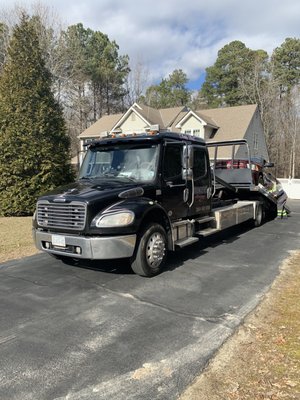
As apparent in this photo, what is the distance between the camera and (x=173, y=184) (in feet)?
22.4

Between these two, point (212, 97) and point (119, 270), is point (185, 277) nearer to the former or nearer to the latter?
point (119, 270)

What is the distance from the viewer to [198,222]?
25.2 ft

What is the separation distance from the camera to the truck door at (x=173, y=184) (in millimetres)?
6648

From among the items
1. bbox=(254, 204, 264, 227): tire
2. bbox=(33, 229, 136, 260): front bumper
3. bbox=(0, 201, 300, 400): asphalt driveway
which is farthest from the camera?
bbox=(254, 204, 264, 227): tire

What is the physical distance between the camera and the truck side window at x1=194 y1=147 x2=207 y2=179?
766 cm

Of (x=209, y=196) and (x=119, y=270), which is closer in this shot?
(x=119, y=270)

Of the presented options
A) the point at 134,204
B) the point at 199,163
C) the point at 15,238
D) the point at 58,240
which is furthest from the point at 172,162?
the point at 15,238

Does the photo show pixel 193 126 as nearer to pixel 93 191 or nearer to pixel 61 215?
pixel 93 191

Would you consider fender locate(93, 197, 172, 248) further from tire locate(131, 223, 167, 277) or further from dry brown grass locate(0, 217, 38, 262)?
dry brown grass locate(0, 217, 38, 262)

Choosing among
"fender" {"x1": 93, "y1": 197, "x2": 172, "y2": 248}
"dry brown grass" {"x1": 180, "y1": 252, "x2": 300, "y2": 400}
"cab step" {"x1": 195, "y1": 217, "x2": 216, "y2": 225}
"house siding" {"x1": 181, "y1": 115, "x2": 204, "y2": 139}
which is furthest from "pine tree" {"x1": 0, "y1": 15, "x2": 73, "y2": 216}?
"house siding" {"x1": 181, "y1": 115, "x2": 204, "y2": 139}

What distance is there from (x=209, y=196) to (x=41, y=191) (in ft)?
24.0

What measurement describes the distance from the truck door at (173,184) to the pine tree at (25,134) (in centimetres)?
736

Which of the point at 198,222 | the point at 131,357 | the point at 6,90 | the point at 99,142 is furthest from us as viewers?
the point at 6,90

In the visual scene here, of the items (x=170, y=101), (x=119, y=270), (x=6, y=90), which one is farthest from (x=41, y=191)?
(x=170, y=101)
